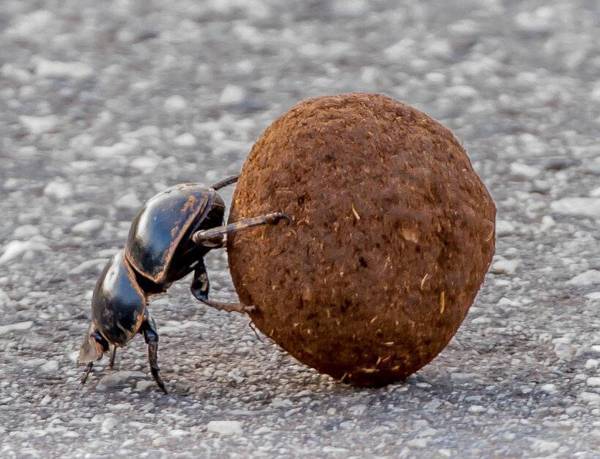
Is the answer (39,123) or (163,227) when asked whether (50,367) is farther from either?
(39,123)

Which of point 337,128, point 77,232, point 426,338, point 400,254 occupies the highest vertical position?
point 337,128

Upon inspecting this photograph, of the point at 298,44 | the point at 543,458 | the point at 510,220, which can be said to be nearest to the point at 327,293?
the point at 543,458

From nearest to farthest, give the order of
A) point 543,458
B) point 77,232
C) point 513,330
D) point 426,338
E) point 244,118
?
1. point 543,458
2. point 426,338
3. point 513,330
4. point 77,232
5. point 244,118

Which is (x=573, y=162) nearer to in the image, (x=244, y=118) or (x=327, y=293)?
(x=244, y=118)

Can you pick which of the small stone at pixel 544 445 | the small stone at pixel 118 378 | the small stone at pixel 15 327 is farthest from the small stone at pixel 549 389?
the small stone at pixel 15 327

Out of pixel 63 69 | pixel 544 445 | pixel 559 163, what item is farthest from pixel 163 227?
pixel 63 69

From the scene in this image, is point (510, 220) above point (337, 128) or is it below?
below

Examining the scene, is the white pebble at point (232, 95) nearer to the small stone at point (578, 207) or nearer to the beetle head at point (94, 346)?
the small stone at point (578, 207)
